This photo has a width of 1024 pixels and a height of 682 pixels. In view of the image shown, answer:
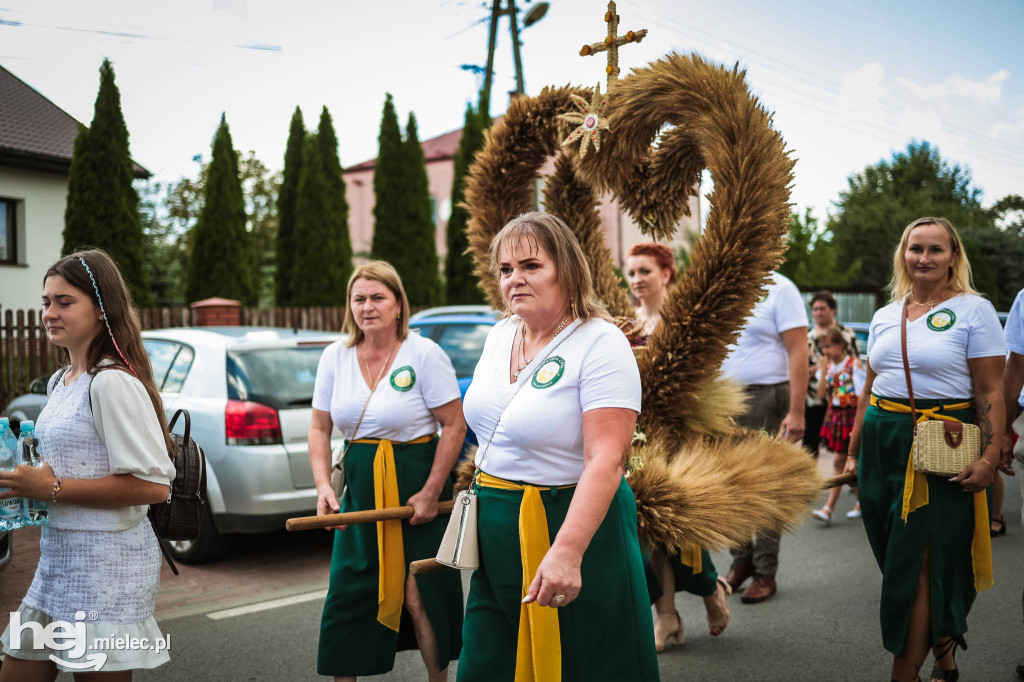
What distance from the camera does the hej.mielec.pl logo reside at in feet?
7.78

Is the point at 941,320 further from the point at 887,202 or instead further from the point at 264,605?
the point at 887,202

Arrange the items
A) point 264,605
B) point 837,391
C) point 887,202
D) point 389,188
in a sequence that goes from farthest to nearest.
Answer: point 887,202
point 389,188
point 837,391
point 264,605

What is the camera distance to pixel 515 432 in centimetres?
229

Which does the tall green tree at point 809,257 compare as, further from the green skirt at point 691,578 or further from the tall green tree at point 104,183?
the green skirt at point 691,578

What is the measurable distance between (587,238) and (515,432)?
1854 millimetres

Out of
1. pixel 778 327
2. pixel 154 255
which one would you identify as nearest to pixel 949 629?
pixel 778 327

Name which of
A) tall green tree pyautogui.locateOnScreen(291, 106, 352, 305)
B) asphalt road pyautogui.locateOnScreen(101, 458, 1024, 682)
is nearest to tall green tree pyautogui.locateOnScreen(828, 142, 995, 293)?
tall green tree pyautogui.locateOnScreen(291, 106, 352, 305)

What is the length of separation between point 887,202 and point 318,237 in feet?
118

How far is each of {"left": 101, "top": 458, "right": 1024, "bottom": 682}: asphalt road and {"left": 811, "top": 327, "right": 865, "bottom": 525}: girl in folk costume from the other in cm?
192

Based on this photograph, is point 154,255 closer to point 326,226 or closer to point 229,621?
point 326,226

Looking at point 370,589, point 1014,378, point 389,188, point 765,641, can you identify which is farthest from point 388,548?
point 389,188

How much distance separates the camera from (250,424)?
220 inches

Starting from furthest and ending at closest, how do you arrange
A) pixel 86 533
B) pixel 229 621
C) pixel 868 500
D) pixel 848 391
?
pixel 848 391 → pixel 229 621 → pixel 868 500 → pixel 86 533

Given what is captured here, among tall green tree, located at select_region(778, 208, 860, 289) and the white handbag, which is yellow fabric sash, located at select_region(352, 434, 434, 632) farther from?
tall green tree, located at select_region(778, 208, 860, 289)
